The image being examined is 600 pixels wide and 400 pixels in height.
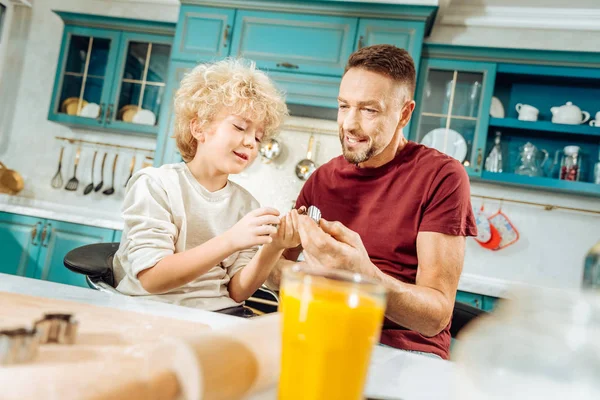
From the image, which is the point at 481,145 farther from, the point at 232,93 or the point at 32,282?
the point at 32,282

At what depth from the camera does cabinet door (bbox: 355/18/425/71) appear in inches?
120

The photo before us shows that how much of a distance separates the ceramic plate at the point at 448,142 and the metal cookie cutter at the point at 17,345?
3071mm

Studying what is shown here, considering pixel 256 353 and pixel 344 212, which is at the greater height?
pixel 344 212

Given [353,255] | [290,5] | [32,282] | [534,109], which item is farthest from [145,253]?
[534,109]

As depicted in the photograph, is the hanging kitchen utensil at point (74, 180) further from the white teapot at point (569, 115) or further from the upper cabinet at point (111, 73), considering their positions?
the white teapot at point (569, 115)

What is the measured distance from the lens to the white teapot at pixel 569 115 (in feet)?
9.98

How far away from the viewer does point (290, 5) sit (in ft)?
10.5

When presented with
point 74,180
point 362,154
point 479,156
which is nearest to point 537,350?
point 362,154

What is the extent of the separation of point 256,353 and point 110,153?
12.8 ft

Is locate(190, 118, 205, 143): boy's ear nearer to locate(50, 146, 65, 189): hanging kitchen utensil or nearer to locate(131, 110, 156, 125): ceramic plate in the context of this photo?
locate(131, 110, 156, 125): ceramic plate

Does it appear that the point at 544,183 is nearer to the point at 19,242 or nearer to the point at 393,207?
the point at 393,207

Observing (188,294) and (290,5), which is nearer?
(188,294)

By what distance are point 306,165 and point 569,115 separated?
182 centimetres

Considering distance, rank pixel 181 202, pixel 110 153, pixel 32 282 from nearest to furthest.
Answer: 1. pixel 32 282
2. pixel 181 202
3. pixel 110 153
